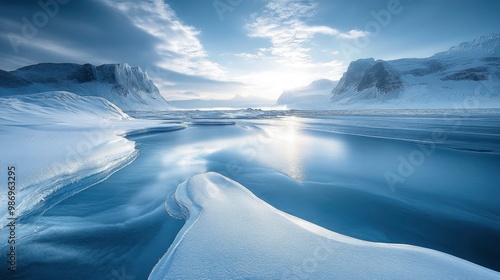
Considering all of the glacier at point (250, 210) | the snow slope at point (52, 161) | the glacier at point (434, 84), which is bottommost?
the glacier at point (250, 210)

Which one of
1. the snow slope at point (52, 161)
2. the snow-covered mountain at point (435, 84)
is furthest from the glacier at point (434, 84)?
the snow slope at point (52, 161)

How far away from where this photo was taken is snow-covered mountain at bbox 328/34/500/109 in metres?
68.9

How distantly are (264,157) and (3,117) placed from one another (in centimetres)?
1176

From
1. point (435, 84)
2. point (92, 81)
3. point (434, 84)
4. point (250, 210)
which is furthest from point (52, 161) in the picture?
point (92, 81)

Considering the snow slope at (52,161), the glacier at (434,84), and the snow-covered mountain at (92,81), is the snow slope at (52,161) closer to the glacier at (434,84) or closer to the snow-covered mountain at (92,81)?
the glacier at (434,84)

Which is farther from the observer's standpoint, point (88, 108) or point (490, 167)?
point (88, 108)

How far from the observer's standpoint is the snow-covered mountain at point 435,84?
6894cm

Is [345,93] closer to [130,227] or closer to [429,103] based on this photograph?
[429,103]

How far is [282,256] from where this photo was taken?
2215mm

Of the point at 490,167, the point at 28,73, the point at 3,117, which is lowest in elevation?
the point at 490,167

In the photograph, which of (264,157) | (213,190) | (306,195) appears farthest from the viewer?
(264,157)

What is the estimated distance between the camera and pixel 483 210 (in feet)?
14.9

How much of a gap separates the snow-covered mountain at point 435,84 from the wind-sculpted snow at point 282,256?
8332 centimetres

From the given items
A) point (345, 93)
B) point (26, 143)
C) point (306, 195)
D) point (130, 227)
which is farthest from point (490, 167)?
point (345, 93)
